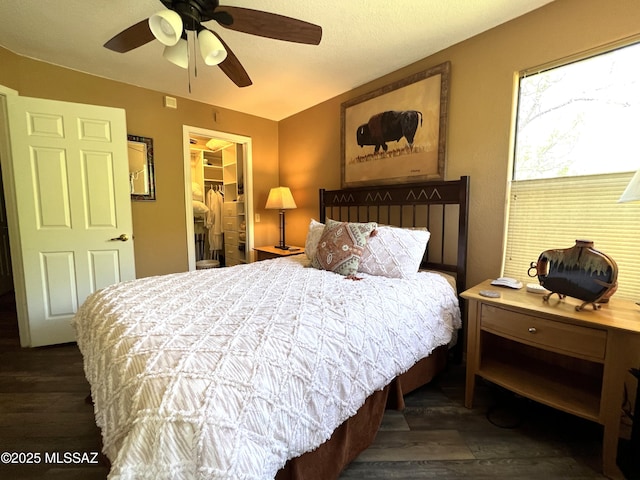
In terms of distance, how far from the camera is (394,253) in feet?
6.40

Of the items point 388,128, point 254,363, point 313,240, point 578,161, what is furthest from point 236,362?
point 388,128

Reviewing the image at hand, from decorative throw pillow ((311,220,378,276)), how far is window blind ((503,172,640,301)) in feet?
3.32

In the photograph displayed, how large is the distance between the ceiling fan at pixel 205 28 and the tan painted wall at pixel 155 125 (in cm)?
147

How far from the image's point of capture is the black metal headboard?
2073mm

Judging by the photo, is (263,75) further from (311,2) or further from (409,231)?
(409,231)

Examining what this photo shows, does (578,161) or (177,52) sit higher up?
(177,52)


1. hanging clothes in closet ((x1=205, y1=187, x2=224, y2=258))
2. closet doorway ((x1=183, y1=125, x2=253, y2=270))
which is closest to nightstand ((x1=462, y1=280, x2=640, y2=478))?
closet doorway ((x1=183, y1=125, x2=253, y2=270))

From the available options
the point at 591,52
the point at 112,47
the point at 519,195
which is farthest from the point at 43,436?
the point at 591,52

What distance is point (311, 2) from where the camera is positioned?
174 cm

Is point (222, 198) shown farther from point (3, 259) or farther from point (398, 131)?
point (398, 131)

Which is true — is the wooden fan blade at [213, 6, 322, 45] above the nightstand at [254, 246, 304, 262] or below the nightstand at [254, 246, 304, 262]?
above

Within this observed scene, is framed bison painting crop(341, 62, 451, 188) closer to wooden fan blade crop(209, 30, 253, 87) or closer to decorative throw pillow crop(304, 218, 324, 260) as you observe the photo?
decorative throw pillow crop(304, 218, 324, 260)

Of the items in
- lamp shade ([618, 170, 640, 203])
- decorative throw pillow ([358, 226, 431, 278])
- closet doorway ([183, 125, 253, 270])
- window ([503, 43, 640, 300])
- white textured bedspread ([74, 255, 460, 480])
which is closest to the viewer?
white textured bedspread ([74, 255, 460, 480])

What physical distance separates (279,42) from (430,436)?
2833 millimetres
